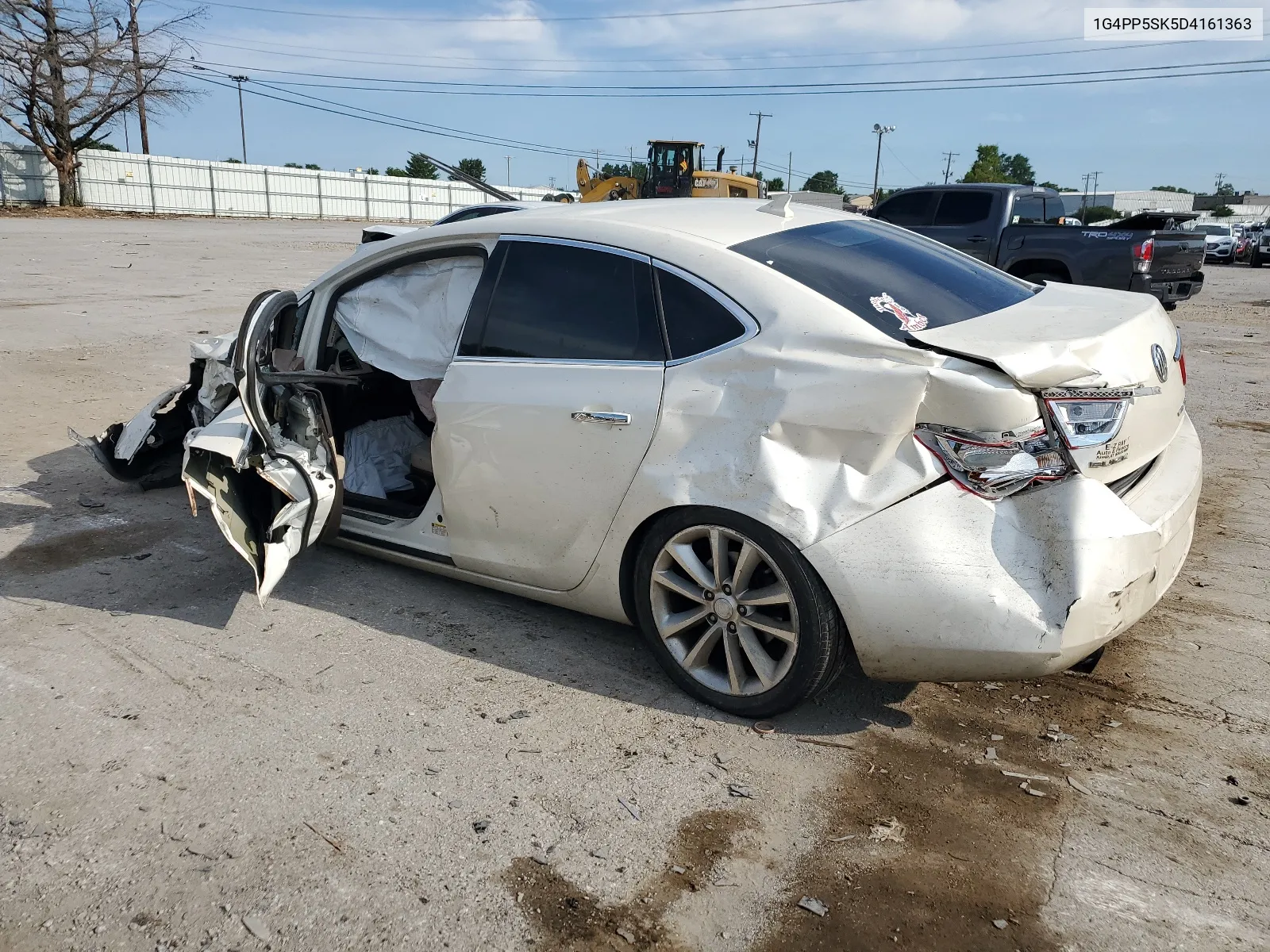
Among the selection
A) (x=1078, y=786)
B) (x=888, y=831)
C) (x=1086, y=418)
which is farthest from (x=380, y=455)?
(x=1078, y=786)

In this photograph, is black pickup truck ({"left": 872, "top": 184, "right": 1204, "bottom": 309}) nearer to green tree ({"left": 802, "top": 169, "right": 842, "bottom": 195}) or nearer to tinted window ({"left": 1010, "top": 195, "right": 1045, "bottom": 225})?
tinted window ({"left": 1010, "top": 195, "right": 1045, "bottom": 225})

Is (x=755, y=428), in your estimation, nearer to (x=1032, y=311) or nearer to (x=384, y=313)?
(x=1032, y=311)

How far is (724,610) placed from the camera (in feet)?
10.7

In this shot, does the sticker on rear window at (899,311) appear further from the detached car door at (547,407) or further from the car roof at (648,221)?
the detached car door at (547,407)

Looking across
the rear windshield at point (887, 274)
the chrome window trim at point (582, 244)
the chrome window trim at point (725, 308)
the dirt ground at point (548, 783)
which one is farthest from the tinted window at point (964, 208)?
the chrome window trim at point (725, 308)

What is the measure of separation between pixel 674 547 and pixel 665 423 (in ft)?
1.38

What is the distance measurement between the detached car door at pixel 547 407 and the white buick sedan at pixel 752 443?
11 mm

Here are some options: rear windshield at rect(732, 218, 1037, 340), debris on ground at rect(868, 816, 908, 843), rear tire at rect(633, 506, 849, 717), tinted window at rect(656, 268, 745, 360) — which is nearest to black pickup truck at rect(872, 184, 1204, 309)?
rear windshield at rect(732, 218, 1037, 340)

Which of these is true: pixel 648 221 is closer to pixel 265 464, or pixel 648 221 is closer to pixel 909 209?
pixel 265 464

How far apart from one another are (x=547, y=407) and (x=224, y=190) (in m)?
50.1

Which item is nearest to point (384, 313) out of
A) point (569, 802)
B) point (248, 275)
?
point (569, 802)

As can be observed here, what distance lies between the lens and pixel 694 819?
111 inches

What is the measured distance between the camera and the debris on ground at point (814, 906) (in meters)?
2.46

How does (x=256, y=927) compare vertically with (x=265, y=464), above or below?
below
